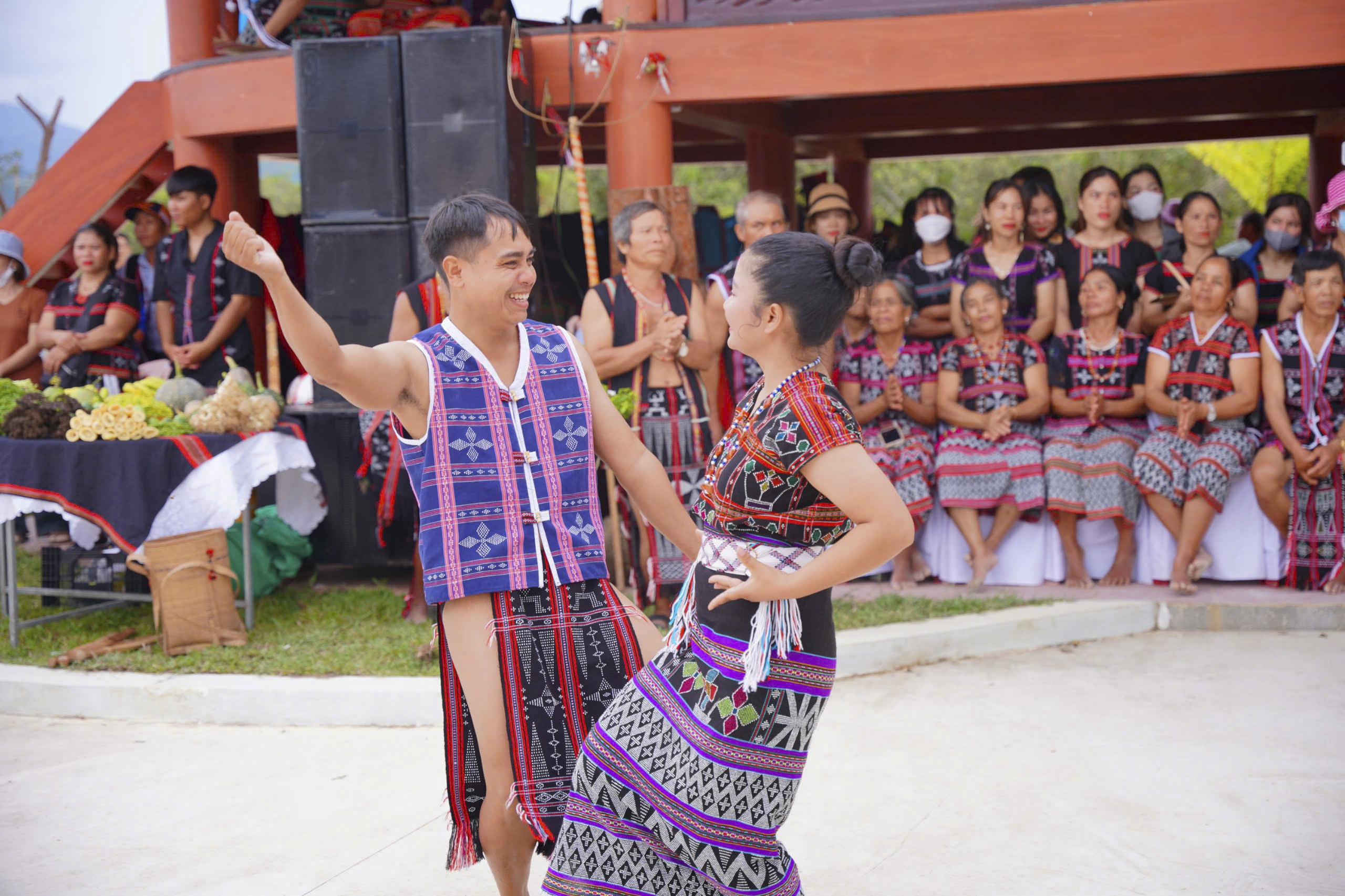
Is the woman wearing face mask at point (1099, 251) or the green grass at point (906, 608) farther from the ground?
the woman wearing face mask at point (1099, 251)

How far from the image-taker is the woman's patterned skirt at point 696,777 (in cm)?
230

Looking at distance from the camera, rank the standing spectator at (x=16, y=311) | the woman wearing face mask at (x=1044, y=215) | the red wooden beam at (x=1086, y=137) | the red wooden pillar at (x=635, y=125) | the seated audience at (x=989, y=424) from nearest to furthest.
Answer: the seated audience at (x=989, y=424) < the red wooden pillar at (x=635, y=125) < the woman wearing face mask at (x=1044, y=215) < the standing spectator at (x=16, y=311) < the red wooden beam at (x=1086, y=137)

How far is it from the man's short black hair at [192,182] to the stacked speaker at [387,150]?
32.7 inches

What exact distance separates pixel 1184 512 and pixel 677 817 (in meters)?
4.41

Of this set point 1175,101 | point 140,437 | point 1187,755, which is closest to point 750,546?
point 1187,755

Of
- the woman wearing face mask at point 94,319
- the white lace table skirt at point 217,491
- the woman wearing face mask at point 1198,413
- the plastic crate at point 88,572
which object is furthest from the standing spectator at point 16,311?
the woman wearing face mask at point 1198,413

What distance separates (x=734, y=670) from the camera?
2.31m

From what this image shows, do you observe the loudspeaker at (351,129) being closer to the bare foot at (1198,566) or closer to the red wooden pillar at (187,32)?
the red wooden pillar at (187,32)

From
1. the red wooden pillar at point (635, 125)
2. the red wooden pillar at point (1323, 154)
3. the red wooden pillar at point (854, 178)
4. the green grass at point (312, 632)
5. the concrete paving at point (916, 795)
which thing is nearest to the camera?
the concrete paving at point (916, 795)

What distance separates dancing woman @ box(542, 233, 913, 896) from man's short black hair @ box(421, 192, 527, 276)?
2.00ft

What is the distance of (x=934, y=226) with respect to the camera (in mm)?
6781

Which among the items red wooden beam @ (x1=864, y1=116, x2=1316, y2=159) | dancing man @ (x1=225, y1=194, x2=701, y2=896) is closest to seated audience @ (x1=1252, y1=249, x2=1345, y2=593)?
dancing man @ (x1=225, y1=194, x2=701, y2=896)

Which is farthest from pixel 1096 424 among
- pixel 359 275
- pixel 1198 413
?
pixel 359 275

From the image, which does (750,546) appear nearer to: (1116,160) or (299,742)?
(299,742)
